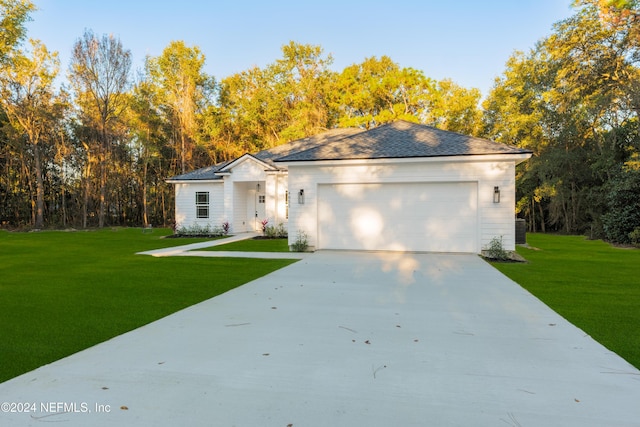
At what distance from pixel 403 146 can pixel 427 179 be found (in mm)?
1436

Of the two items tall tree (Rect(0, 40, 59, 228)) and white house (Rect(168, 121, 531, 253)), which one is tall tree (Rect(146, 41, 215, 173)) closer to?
tall tree (Rect(0, 40, 59, 228))

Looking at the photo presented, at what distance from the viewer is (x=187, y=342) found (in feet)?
12.0

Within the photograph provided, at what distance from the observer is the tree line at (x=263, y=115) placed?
1527 centimetres

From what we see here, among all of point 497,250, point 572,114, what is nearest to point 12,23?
point 497,250

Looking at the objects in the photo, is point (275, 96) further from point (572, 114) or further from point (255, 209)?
point (572, 114)

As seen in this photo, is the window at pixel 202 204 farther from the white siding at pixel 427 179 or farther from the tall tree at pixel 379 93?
the tall tree at pixel 379 93

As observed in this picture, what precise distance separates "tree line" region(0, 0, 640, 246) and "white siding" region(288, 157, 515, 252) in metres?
7.48

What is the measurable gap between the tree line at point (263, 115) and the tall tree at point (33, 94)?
0.07 meters

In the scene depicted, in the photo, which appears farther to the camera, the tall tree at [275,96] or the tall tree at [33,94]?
the tall tree at [275,96]

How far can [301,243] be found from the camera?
11.0 m

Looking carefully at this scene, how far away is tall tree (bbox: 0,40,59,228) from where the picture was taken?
20672 millimetres

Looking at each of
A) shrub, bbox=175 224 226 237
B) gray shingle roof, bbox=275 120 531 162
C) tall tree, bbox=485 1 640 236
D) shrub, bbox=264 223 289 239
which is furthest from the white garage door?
tall tree, bbox=485 1 640 236

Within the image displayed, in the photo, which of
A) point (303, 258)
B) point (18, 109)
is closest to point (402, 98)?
point (303, 258)

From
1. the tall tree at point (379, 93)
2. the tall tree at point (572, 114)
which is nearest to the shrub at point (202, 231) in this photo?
the tall tree at point (379, 93)
